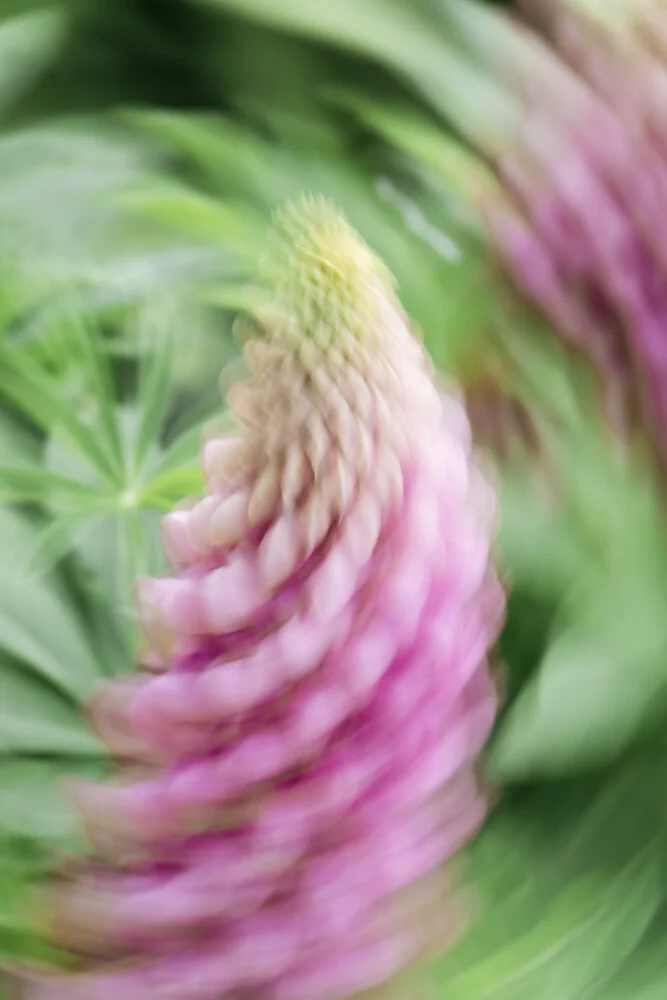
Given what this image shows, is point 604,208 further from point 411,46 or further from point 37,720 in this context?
point 37,720

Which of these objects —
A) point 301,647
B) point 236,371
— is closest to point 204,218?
point 236,371

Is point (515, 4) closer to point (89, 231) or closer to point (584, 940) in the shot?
point (89, 231)

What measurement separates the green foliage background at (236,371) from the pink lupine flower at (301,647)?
0.05 metres

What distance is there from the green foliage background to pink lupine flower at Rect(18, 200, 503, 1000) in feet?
0.18

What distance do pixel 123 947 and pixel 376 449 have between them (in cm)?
17

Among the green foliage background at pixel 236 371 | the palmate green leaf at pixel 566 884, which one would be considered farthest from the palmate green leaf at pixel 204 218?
the palmate green leaf at pixel 566 884

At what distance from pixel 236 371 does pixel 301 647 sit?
0.11 metres

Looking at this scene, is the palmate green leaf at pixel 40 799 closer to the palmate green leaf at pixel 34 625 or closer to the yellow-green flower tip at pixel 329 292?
the palmate green leaf at pixel 34 625

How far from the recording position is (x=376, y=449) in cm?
27

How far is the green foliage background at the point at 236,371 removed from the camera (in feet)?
1.16

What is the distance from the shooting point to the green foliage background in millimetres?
353

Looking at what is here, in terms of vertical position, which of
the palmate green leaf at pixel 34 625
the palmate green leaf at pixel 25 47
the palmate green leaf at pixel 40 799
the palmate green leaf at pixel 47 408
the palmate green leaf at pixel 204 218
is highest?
the palmate green leaf at pixel 25 47

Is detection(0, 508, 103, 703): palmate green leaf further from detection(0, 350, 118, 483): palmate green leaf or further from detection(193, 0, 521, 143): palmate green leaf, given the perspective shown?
detection(193, 0, 521, 143): palmate green leaf

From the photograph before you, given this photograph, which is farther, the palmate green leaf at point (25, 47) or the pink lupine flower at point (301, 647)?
the palmate green leaf at point (25, 47)
